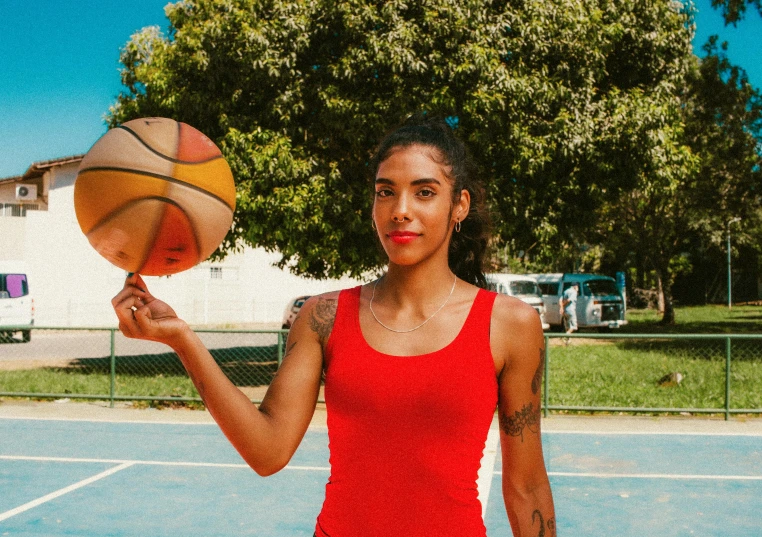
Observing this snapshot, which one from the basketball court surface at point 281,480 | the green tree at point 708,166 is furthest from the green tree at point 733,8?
the basketball court surface at point 281,480

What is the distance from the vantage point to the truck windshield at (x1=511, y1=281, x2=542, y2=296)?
29.5 m

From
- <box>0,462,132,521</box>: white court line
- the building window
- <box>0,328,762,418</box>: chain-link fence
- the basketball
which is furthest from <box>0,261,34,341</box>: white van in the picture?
the basketball

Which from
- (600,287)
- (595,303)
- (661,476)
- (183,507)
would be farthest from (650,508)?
(600,287)

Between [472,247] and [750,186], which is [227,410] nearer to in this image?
[472,247]

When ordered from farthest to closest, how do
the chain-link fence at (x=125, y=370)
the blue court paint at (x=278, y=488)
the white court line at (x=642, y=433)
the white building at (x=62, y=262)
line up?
the white building at (x=62, y=262) → the chain-link fence at (x=125, y=370) → the white court line at (x=642, y=433) → the blue court paint at (x=278, y=488)

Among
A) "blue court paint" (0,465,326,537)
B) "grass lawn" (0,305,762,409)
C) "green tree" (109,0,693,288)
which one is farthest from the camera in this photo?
"grass lawn" (0,305,762,409)

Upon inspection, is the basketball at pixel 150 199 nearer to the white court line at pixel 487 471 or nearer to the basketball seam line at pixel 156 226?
the basketball seam line at pixel 156 226

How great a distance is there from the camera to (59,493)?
717 centimetres

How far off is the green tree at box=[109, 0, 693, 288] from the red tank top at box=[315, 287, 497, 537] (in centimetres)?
932

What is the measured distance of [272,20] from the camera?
12156mm

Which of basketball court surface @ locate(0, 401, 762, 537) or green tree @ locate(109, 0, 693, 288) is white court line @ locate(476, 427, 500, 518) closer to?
basketball court surface @ locate(0, 401, 762, 537)

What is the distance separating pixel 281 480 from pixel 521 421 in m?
6.07

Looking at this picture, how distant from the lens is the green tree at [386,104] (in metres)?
11.7

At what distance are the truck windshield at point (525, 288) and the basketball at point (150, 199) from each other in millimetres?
27538
